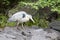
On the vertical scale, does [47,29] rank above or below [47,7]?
below

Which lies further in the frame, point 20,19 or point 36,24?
point 36,24

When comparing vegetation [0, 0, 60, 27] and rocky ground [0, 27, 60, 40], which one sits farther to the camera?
vegetation [0, 0, 60, 27]

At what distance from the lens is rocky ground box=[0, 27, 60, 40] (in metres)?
4.89

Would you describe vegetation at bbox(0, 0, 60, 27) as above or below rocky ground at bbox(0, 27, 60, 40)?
above

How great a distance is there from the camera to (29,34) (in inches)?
208

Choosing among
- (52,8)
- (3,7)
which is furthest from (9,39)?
(3,7)

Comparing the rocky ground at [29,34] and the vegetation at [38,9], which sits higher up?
the vegetation at [38,9]

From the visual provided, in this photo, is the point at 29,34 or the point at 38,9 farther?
the point at 38,9

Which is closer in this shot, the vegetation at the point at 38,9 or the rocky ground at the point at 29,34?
the rocky ground at the point at 29,34

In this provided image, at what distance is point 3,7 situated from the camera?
757 cm

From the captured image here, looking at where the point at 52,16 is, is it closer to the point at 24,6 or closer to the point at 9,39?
the point at 24,6

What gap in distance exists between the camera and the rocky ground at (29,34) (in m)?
4.89

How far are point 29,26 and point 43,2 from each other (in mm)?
869

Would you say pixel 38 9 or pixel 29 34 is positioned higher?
pixel 38 9
